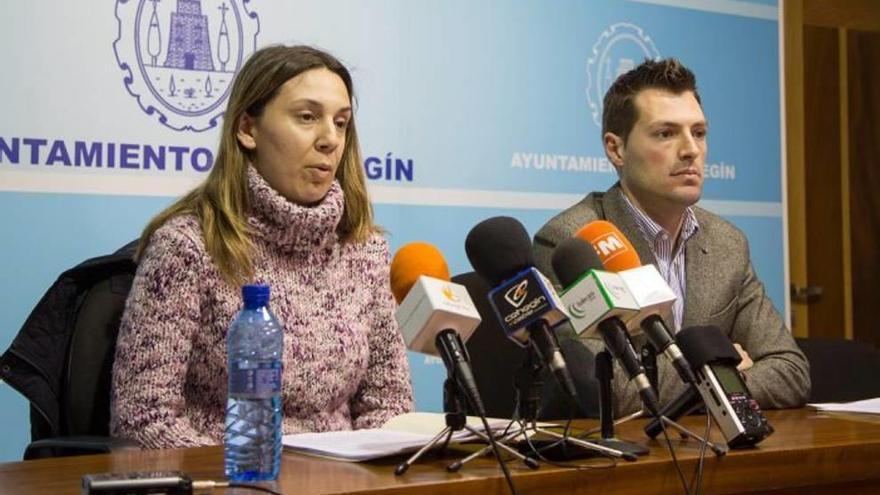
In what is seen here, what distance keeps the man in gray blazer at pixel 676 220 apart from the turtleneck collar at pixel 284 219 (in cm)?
60

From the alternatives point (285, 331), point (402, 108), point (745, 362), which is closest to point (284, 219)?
point (285, 331)

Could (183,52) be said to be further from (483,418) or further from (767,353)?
(483,418)

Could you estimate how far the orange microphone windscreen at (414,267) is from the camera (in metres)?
1.62

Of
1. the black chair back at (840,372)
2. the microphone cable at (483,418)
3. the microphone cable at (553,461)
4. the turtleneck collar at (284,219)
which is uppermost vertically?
the turtleneck collar at (284,219)

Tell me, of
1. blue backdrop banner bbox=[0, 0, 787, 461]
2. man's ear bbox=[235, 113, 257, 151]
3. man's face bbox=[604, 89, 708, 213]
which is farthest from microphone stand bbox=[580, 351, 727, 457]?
blue backdrop banner bbox=[0, 0, 787, 461]

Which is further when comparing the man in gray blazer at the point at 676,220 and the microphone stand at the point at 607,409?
the man in gray blazer at the point at 676,220

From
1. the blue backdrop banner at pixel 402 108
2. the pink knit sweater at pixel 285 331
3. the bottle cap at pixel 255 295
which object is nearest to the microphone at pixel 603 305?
the bottle cap at pixel 255 295

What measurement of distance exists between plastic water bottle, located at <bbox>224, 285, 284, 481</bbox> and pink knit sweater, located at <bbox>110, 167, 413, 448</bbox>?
727 millimetres

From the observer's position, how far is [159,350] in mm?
2275

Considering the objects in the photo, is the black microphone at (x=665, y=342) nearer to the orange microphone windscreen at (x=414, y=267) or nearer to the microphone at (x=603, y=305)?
the microphone at (x=603, y=305)

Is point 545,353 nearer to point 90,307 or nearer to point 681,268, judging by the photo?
point 90,307

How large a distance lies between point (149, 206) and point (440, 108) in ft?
3.40

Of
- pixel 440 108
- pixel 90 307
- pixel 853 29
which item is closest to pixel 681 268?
pixel 440 108

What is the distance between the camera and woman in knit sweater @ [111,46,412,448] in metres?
2.29
